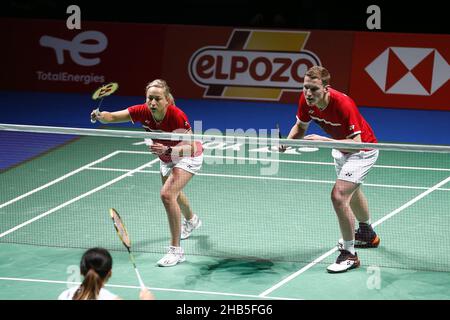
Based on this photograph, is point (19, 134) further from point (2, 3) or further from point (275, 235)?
point (275, 235)

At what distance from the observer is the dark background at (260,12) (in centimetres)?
1942

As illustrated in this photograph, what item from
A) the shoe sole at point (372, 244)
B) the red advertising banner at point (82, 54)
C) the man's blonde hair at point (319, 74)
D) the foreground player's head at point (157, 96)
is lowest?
the shoe sole at point (372, 244)

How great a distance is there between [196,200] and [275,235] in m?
1.75

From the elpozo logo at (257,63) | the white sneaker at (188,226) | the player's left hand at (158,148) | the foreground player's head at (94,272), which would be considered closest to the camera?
the foreground player's head at (94,272)

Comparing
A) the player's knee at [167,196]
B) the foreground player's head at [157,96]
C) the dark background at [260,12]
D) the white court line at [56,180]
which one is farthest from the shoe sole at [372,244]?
the dark background at [260,12]

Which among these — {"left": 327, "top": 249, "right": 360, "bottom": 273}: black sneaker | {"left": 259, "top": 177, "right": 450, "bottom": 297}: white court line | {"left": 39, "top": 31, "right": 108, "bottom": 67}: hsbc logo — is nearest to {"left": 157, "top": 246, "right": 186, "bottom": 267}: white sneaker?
{"left": 259, "top": 177, "right": 450, "bottom": 297}: white court line

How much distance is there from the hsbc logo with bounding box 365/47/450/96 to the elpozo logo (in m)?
1.28

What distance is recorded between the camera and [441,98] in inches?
693

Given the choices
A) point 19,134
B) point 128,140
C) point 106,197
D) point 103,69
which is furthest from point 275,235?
point 103,69

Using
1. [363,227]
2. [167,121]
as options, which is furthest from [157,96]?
[363,227]

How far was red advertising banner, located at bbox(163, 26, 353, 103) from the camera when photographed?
18.0 meters

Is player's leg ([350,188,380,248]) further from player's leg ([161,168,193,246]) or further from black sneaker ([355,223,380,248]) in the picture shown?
player's leg ([161,168,193,246])

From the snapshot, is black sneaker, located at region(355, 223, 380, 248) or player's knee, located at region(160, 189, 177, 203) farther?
black sneaker, located at region(355, 223, 380, 248)

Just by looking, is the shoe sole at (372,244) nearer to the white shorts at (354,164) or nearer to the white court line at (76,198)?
the white shorts at (354,164)
